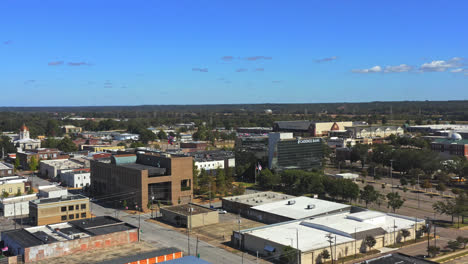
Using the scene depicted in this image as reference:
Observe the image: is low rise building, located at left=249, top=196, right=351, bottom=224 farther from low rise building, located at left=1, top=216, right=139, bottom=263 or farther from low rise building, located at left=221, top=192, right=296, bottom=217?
low rise building, located at left=1, top=216, right=139, bottom=263

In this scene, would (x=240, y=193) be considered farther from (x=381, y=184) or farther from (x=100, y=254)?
(x=100, y=254)

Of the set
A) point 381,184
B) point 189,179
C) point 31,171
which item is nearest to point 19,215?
point 189,179

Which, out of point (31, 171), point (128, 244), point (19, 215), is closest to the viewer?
point (128, 244)

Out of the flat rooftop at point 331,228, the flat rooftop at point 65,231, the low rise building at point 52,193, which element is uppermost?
the low rise building at point 52,193

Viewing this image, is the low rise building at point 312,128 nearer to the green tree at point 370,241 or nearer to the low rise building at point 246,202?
the low rise building at point 246,202

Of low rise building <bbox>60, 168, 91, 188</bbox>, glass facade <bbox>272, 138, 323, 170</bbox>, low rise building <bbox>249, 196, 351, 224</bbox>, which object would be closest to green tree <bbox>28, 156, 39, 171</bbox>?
low rise building <bbox>60, 168, 91, 188</bbox>

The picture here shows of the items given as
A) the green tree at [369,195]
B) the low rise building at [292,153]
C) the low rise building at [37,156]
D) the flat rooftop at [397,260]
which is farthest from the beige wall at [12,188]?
the flat rooftop at [397,260]
